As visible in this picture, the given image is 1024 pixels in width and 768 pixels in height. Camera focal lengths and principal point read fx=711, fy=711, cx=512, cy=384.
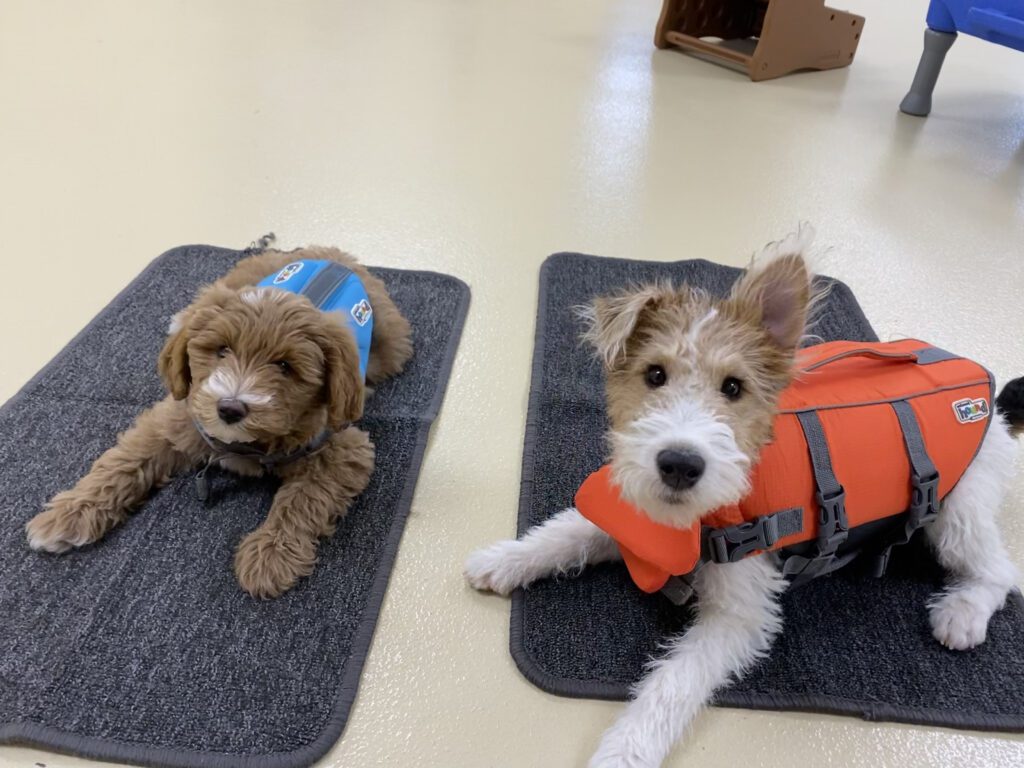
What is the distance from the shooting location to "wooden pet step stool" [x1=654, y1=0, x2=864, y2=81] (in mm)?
4387

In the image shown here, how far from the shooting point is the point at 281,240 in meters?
2.77

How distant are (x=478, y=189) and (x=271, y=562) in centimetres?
214

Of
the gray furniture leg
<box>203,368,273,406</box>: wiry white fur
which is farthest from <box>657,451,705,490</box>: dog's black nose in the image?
the gray furniture leg

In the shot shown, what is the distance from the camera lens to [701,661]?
4.53 feet

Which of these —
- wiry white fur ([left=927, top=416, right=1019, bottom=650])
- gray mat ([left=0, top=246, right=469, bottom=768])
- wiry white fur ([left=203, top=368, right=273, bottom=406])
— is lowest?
gray mat ([left=0, top=246, right=469, bottom=768])

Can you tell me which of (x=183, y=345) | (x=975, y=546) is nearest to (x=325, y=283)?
(x=183, y=345)

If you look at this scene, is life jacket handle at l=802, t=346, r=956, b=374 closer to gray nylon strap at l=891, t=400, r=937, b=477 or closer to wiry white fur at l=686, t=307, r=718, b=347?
gray nylon strap at l=891, t=400, r=937, b=477

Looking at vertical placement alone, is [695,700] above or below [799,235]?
below

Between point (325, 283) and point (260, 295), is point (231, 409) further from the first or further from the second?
point (325, 283)

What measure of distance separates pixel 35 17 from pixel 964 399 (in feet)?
18.0

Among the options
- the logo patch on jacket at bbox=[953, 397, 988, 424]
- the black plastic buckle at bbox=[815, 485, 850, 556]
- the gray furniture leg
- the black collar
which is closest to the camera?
the black plastic buckle at bbox=[815, 485, 850, 556]

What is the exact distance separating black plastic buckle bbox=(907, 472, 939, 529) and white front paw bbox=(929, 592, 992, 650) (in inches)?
11.2

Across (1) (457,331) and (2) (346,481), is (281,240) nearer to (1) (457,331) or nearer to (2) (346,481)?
(1) (457,331)

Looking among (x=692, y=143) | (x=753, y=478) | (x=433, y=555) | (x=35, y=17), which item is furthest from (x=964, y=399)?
(x=35, y=17)
